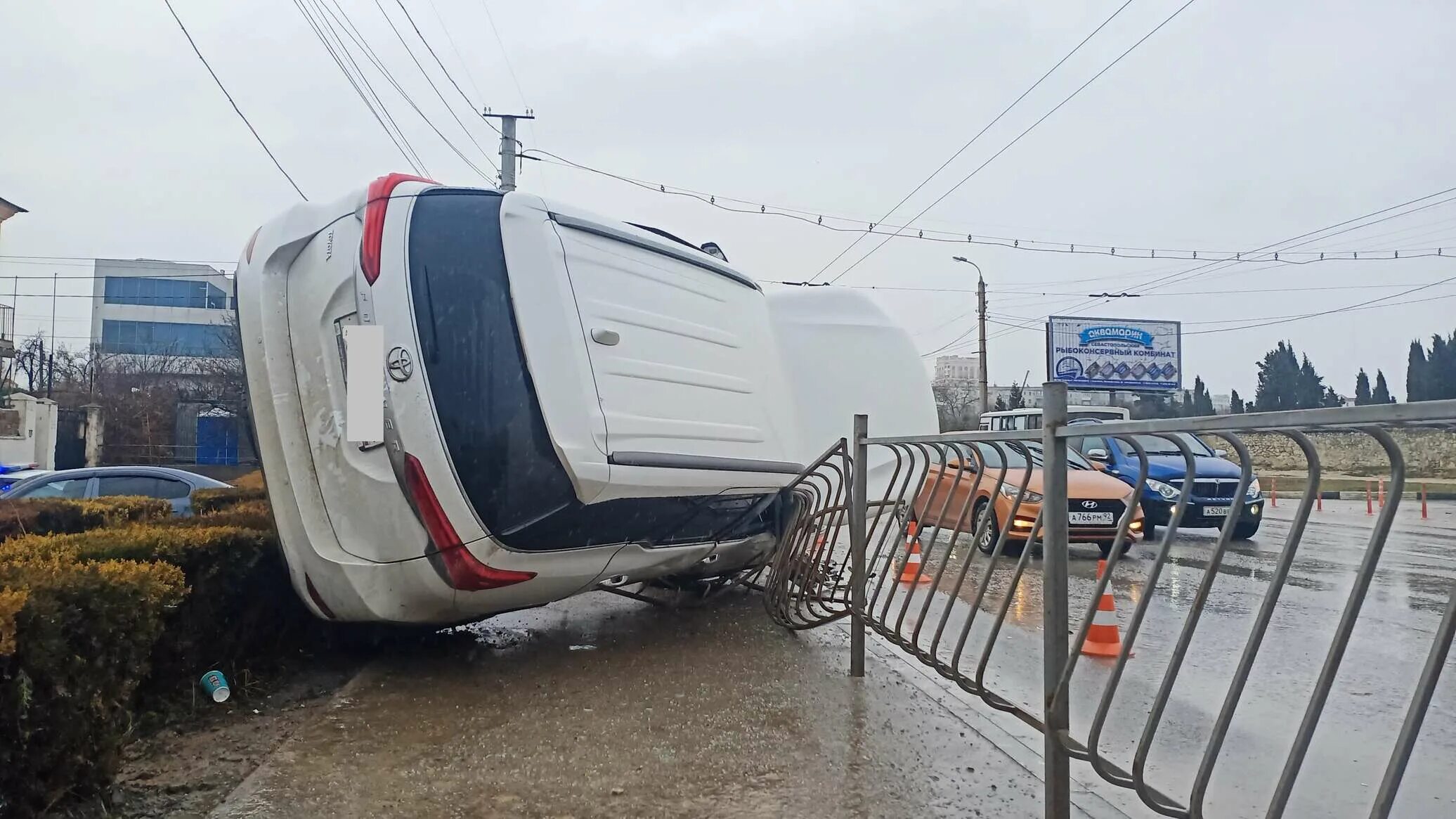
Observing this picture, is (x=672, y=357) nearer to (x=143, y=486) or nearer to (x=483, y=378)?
(x=483, y=378)

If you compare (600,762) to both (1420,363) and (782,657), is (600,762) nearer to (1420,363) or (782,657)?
(782,657)

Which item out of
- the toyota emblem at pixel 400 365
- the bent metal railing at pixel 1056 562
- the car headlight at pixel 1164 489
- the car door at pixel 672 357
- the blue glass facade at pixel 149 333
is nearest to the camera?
the bent metal railing at pixel 1056 562

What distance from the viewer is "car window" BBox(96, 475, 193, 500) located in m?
11.1

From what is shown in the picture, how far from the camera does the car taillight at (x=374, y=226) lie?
160 inches

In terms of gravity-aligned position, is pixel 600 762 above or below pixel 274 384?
below

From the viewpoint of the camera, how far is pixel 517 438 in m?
4.05

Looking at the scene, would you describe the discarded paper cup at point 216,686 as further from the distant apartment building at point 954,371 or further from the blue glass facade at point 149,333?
the blue glass facade at point 149,333

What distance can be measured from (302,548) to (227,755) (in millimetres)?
928

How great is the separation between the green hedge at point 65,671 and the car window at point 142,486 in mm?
8743

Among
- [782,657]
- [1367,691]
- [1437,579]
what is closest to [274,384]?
[782,657]

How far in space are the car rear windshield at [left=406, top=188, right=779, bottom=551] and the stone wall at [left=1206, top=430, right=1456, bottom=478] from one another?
2639 mm

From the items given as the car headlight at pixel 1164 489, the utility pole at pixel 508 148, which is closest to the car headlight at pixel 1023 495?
the car headlight at pixel 1164 489

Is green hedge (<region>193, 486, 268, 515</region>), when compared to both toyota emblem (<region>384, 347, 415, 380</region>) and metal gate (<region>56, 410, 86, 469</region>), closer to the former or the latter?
toyota emblem (<region>384, 347, 415, 380</region>)

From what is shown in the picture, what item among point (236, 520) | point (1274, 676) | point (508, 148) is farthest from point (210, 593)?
point (508, 148)
